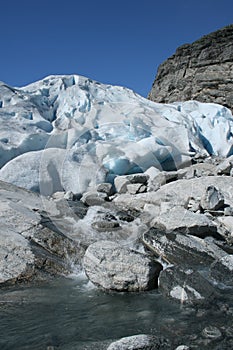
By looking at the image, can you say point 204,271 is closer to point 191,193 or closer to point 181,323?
point 181,323

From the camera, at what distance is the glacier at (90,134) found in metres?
10.1

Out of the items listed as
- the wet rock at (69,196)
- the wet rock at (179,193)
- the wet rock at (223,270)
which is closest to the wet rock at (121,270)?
the wet rock at (223,270)

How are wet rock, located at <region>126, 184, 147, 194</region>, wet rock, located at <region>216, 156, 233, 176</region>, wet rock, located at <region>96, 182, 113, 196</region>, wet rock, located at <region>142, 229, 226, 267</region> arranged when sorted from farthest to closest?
wet rock, located at <region>216, 156, 233, 176</region>
wet rock, located at <region>96, 182, 113, 196</region>
wet rock, located at <region>126, 184, 147, 194</region>
wet rock, located at <region>142, 229, 226, 267</region>

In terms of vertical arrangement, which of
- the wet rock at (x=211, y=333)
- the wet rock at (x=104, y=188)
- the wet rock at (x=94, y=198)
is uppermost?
the wet rock at (x=104, y=188)

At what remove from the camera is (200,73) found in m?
29.7

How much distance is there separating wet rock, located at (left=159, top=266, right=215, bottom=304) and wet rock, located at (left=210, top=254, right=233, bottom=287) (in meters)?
0.35

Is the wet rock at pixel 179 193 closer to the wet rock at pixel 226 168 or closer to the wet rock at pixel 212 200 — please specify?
the wet rock at pixel 212 200

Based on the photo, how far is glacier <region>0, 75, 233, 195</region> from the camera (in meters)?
10.1

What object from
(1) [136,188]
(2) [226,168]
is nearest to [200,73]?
(2) [226,168]

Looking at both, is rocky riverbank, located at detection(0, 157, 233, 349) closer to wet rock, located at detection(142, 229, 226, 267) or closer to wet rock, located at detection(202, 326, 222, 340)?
wet rock, located at detection(142, 229, 226, 267)

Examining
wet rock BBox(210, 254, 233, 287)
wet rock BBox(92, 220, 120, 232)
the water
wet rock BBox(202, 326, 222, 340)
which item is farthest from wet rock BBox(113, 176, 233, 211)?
wet rock BBox(202, 326, 222, 340)

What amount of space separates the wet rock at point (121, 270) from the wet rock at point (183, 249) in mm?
632

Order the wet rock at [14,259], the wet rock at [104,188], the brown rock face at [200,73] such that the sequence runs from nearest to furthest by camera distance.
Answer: the wet rock at [14,259], the wet rock at [104,188], the brown rock face at [200,73]

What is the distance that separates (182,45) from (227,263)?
3193cm
